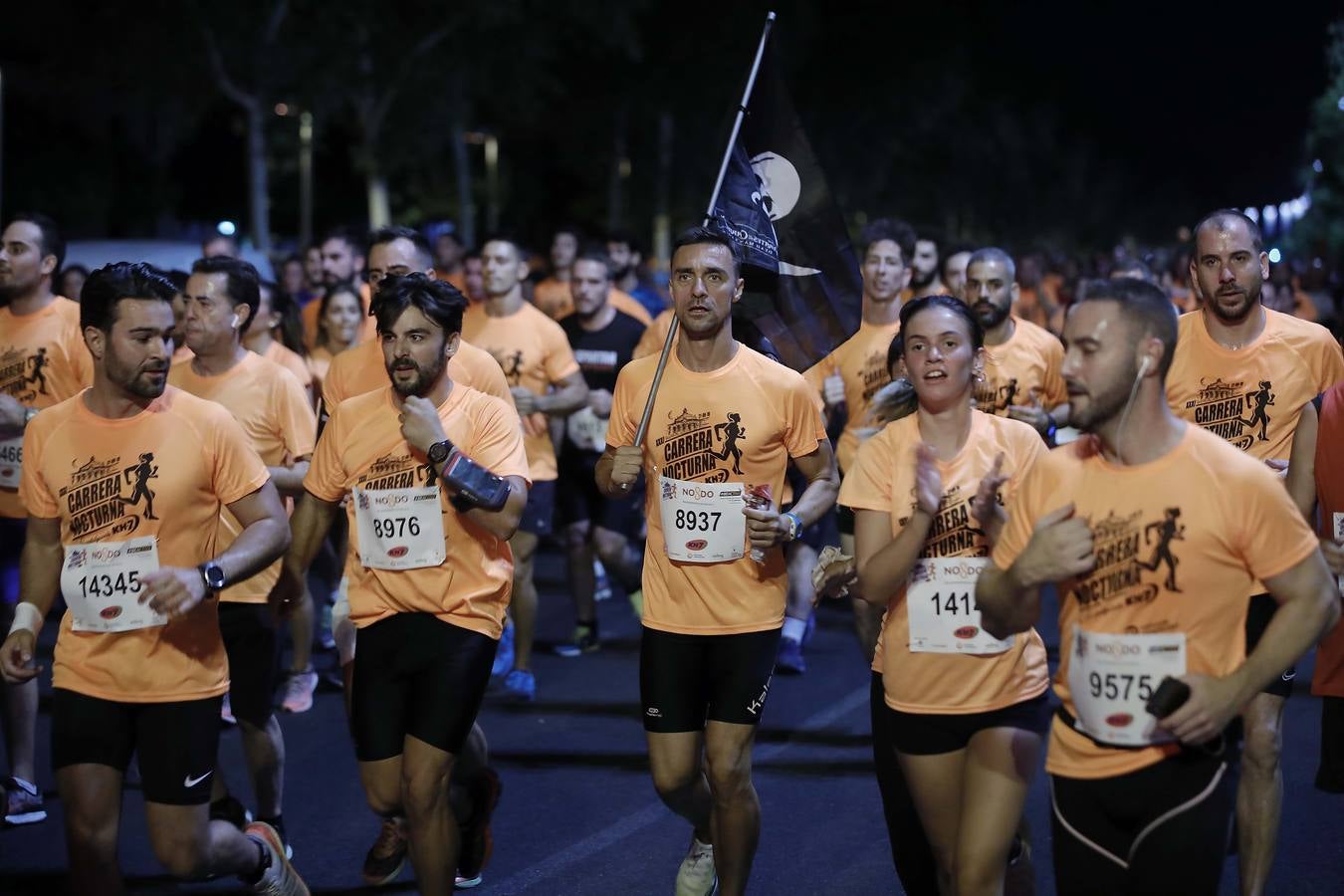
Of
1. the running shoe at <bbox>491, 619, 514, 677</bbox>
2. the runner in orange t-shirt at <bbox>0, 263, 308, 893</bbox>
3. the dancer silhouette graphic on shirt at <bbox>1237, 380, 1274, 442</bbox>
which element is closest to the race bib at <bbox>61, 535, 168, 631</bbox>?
the runner in orange t-shirt at <bbox>0, 263, 308, 893</bbox>

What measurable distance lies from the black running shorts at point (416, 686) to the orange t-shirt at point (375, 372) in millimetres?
1492

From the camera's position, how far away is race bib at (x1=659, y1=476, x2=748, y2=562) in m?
5.75

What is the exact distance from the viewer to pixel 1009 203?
84062mm

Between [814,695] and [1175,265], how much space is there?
10590mm

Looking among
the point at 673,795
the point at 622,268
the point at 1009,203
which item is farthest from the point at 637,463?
the point at 1009,203

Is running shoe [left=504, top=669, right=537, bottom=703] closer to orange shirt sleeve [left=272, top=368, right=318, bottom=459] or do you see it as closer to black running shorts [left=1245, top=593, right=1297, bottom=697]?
orange shirt sleeve [left=272, top=368, right=318, bottom=459]

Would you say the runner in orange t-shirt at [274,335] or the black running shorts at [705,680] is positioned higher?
the runner in orange t-shirt at [274,335]

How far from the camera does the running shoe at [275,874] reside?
5.63 metres

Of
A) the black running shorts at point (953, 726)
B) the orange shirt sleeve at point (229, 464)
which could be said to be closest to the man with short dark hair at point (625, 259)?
the orange shirt sleeve at point (229, 464)

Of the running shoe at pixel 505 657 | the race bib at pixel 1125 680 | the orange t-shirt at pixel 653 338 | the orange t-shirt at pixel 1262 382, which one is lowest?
the running shoe at pixel 505 657

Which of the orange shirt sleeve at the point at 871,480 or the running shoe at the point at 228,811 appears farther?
the running shoe at the point at 228,811

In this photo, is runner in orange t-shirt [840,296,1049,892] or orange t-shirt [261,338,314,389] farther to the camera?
orange t-shirt [261,338,314,389]

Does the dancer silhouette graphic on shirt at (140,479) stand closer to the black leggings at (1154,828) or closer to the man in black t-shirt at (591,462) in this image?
the black leggings at (1154,828)

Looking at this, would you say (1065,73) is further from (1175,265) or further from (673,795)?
(673,795)
